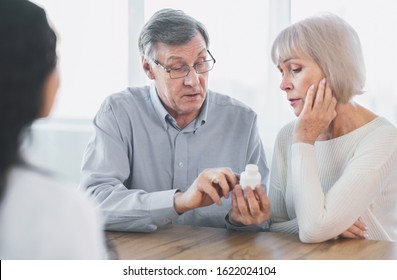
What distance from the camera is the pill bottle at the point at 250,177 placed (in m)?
1.30

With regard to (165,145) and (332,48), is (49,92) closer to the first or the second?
(332,48)

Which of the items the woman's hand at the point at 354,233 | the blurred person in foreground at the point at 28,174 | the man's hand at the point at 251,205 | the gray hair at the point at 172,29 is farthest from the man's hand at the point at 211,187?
the blurred person in foreground at the point at 28,174

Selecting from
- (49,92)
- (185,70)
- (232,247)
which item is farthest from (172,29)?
(49,92)

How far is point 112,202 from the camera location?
153 cm

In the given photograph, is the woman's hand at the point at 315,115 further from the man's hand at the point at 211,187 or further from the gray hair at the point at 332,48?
the man's hand at the point at 211,187

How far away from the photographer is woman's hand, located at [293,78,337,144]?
1469 mm

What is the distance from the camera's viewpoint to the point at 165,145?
1788 mm

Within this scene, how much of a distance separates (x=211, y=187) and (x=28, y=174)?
29.1 inches

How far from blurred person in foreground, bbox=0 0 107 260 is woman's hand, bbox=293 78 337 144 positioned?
34.9 inches

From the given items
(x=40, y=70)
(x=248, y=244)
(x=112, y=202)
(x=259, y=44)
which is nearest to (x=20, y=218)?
(x=40, y=70)

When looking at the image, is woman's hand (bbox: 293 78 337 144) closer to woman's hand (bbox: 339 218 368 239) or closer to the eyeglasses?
woman's hand (bbox: 339 218 368 239)

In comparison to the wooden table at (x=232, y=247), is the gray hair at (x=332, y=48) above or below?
above

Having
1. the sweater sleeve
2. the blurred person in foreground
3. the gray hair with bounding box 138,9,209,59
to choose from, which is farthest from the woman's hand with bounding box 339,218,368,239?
the blurred person in foreground

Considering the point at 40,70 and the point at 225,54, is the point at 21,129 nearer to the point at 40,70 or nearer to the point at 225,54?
the point at 40,70
